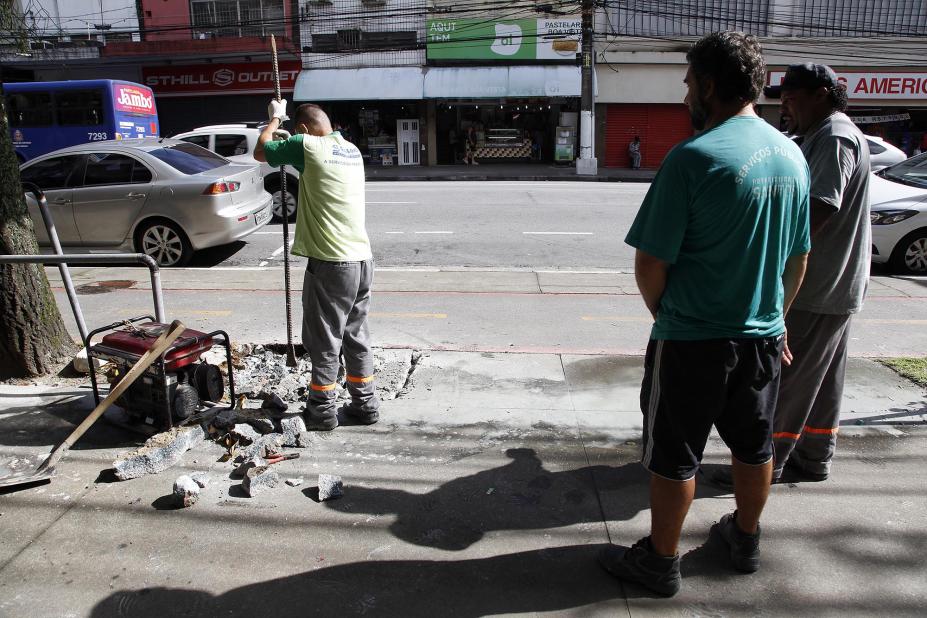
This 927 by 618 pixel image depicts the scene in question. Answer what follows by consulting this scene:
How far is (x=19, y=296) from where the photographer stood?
187 inches

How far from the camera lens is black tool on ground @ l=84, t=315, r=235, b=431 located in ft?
12.9

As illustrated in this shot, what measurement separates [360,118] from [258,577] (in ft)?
89.7

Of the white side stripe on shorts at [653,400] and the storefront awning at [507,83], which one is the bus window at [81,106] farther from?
the white side stripe on shorts at [653,400]

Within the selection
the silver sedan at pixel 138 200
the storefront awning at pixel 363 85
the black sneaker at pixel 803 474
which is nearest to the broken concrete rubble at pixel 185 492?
the black sneaker at pixel 803 474

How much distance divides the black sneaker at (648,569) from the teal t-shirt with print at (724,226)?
88 cm

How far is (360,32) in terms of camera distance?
27.1 m

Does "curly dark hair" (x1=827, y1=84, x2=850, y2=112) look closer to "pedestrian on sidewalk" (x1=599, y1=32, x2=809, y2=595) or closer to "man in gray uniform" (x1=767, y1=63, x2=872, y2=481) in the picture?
"man in gray uniform" (x1=767, y1=63, x2=872, y2=481)

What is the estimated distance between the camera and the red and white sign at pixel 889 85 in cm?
2673

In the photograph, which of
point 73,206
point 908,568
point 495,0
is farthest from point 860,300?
point 495,0

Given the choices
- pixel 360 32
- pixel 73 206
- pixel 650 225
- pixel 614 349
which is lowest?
pixel 614 349

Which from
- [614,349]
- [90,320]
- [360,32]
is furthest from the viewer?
[360,32]

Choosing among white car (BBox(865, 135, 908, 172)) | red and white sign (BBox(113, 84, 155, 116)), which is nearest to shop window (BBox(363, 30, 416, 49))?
red and white sign (BBox(113, 84, 155, 116))

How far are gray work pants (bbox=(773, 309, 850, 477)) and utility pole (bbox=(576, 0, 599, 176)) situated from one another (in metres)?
20.4

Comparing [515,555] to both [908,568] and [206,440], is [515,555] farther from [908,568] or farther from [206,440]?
[206,440]
